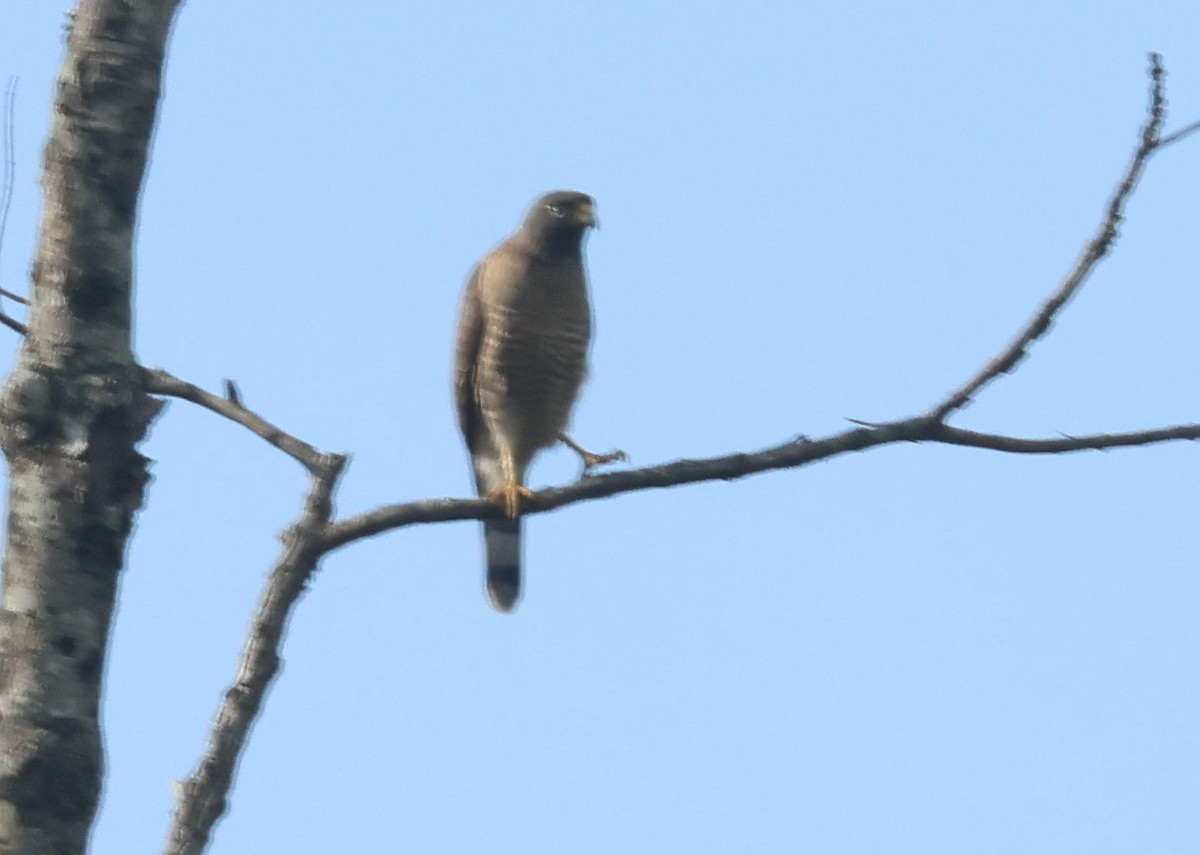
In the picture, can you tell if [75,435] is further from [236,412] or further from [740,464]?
[740,464]

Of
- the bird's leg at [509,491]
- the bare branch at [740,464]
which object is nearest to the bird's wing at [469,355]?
the bird's leg at [509,491]

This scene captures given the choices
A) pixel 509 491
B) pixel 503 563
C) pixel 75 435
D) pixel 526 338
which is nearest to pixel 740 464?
pixel 75 435

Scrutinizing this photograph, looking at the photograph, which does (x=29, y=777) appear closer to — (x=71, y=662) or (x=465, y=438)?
(x=71, y=662)

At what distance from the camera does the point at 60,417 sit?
8.84ft

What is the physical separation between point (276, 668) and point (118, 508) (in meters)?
0.33

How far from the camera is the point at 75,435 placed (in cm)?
270

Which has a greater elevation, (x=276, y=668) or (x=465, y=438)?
(x=465, y=438)

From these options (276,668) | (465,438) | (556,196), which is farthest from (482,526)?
(276,668)

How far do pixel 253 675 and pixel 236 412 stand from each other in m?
0.57

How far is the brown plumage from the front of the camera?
6027 millimetres

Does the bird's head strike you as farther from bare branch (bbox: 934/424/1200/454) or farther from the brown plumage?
bare branch (bbox: 934/424/1200/454)

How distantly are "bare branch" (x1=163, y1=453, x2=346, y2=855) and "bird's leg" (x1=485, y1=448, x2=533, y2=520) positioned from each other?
0.58m

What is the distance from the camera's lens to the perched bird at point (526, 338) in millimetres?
6027

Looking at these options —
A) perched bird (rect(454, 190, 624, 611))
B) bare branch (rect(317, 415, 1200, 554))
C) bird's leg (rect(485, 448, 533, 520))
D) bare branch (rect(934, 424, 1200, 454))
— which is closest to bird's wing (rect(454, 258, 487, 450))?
perched bird (rect(454, 190, 624, 611))
